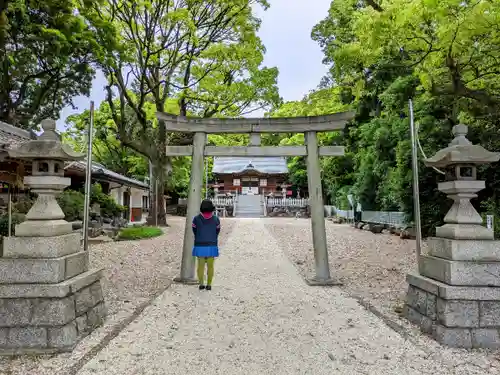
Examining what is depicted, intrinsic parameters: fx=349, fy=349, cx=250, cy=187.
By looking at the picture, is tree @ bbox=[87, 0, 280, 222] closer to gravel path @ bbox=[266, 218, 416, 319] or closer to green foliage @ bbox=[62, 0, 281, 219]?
green foliage @ bbox=[62, 0, 281, 219]

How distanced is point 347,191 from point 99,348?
23.6 metres

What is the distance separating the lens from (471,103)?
8609 millimetres

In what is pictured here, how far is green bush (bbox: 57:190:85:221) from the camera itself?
1253 centimetres

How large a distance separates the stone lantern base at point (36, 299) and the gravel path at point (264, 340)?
1.92 feet

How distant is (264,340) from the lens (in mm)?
4043

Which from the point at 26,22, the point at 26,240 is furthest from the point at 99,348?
the point at 26,22

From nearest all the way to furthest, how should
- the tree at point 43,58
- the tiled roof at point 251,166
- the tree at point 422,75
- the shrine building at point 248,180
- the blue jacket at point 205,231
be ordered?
the tree at point 422,75 → the blue jacket at point 205,231 → the tree at point 43,58 → the tiled roof at point 251,166 → the shrine building at point 248,180

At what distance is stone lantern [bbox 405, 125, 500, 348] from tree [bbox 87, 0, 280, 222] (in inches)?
433

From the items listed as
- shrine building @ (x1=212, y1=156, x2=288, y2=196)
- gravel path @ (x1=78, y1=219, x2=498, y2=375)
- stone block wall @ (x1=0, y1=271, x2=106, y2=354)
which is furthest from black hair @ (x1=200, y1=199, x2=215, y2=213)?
shrine building @ (x1=212, y1=156, x2=288, y2=196)

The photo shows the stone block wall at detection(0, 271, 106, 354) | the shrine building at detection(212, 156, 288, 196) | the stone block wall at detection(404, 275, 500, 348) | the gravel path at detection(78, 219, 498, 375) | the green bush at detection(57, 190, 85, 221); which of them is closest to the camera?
the gravel path at detection(78, 219, 498, 375)

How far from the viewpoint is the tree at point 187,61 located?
46.7ft

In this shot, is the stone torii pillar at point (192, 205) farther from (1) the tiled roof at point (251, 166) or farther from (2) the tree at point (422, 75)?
(1) the tiled roof at point (251, 166)

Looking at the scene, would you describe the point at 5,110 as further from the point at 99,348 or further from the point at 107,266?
the point at 99,348

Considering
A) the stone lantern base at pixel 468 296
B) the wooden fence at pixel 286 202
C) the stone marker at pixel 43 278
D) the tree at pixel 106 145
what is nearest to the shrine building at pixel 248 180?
the wooden fence at pixel 286 202
